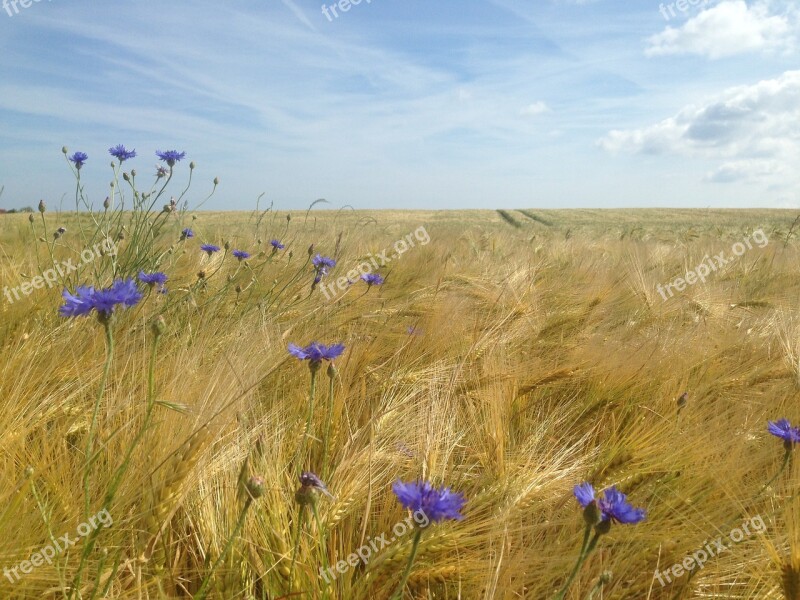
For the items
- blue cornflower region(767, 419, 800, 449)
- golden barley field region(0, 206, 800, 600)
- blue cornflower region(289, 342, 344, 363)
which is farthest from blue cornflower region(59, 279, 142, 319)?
blue cornflower region(767, 419, 800, 449)

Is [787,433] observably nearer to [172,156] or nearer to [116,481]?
[116,481]

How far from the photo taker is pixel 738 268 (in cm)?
449

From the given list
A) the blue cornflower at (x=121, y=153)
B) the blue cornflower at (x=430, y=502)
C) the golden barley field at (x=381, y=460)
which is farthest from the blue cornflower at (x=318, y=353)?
the blue cornflower at (x=121, y=153)

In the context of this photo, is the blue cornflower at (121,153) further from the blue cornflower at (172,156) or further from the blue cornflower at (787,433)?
the blue cornflower at (787,433)

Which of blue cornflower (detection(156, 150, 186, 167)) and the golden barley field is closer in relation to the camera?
the golden barley field

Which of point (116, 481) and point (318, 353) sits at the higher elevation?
point (318, 353)

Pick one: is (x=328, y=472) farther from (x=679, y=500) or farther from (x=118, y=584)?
(x=679, y=500)

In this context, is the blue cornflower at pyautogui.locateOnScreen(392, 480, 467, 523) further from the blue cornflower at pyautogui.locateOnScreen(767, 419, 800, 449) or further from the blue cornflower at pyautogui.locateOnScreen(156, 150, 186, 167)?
the blue cornflower at pyautogui.locateOnScreen(156, 150, 186, 167)

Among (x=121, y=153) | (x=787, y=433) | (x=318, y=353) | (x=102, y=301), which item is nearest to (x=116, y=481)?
(x=102, y=301)

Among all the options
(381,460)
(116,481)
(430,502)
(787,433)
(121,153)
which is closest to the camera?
(430,502)

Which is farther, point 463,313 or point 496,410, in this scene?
point 463,313

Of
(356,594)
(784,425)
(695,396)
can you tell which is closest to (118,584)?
(356,594)

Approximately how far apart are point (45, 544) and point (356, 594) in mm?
503

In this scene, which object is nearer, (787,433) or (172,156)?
(787,433)
